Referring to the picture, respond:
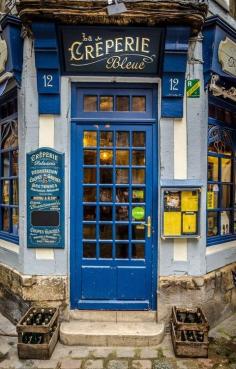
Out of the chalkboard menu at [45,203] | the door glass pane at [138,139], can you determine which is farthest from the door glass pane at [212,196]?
the chalkboard menu at [45,203]

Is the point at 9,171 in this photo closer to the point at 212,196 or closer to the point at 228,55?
the point at 212,196

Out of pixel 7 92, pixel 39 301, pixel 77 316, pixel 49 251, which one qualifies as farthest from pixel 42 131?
pixel 77 316

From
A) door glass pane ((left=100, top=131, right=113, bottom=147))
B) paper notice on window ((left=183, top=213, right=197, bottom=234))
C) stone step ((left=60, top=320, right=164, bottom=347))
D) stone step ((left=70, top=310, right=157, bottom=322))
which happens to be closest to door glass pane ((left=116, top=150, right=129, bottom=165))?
door glass pane ((left=100, top=131, right=113, bottom=147))

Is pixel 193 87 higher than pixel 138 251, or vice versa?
pixel 193 87

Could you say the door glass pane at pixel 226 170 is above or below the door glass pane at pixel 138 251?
above

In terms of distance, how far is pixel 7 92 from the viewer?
5020mm

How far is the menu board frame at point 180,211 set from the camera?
4.45 m

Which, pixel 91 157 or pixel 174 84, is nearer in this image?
pixel 174 84

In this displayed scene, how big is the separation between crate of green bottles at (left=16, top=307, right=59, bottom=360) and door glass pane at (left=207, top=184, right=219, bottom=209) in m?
2.85

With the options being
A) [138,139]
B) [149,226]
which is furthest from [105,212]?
[138,139]

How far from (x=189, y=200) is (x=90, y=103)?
204 cm

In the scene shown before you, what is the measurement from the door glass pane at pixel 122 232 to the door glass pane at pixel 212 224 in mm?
1305

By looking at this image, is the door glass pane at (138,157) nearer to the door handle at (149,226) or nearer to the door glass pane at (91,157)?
the door glass pane at (91,157)

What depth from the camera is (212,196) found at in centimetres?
498
